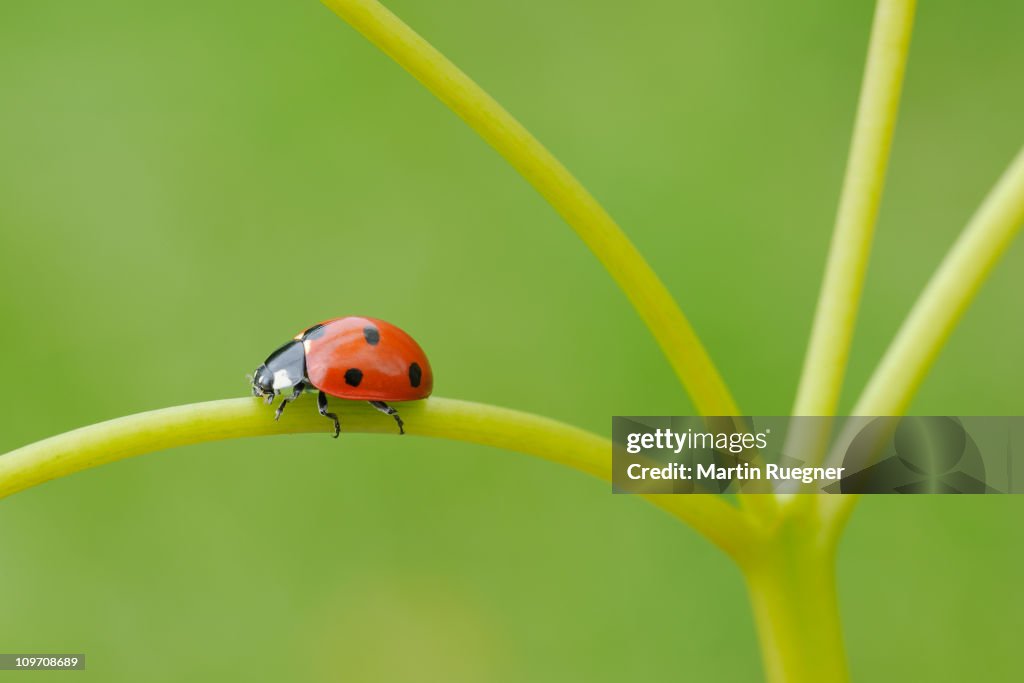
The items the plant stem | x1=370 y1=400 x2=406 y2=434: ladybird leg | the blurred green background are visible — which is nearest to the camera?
x1=370 y1=400 x2=406 y2=434: ladybird leg

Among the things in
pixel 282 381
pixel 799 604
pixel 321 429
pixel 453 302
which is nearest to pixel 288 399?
pixel 321 429

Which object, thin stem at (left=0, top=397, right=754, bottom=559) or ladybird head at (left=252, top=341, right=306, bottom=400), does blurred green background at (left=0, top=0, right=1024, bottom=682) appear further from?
thin stem at (left=0, top=397, right=754, bottom=559)

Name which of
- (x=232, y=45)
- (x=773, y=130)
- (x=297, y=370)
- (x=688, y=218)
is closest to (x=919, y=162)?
(x=773, y=130)

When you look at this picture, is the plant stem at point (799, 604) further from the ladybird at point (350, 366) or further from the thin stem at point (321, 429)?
the ladybird at point (350, 366)

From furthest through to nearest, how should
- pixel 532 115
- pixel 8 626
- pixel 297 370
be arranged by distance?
pixel 532 115
pixel 8 626
pixel 297 370

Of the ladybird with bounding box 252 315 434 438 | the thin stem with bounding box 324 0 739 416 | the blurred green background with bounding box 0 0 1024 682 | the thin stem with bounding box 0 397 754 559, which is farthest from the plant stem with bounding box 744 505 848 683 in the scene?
the blurred green background with bounding box 0 0 1024 682

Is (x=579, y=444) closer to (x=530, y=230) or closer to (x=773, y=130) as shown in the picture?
(x=530, y=230)

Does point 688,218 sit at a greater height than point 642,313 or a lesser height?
greater
